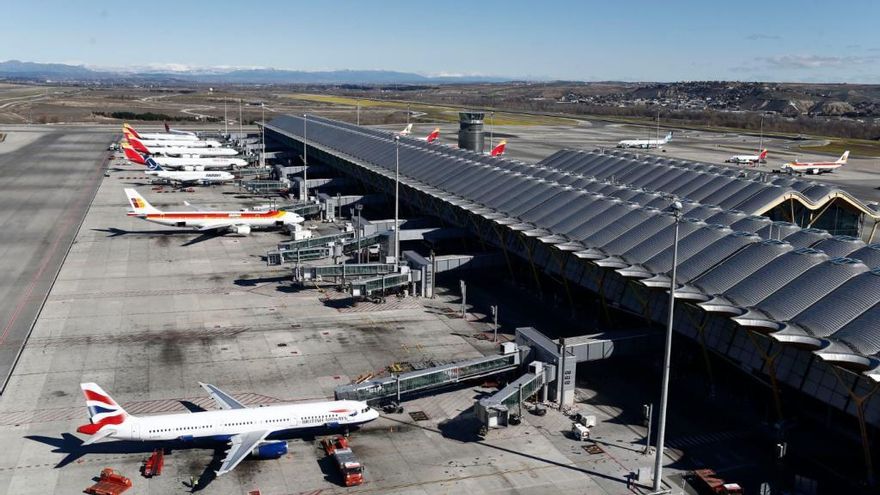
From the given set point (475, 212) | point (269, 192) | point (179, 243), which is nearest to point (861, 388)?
point (475, 212)

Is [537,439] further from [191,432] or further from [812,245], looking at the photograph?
[812,245]

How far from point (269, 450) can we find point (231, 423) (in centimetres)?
282

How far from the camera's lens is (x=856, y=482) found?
128 ft

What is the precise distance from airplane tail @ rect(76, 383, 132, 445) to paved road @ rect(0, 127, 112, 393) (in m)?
14.6

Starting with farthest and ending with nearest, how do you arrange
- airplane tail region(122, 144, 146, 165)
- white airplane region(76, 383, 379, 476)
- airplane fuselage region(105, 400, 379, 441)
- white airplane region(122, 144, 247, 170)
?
1. white airplane region(122, 144, 247, 170)
2. airplane tail region(122, 144, 146, 165)
3. airplane fuselage region(105, 400, 379, 441)
4. white airplane region(76, 383, 379, 476)

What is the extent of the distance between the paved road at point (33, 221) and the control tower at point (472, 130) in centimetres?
6883

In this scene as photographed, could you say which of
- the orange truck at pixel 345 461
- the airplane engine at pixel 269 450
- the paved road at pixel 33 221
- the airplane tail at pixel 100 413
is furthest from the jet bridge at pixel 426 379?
the paved road at pixel 33 221

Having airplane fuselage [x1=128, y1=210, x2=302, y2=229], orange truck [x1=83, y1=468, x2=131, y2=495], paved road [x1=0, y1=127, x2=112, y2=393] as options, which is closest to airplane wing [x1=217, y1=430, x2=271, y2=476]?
orange truck [x1=83, y1=468, x2=131, y2=495]

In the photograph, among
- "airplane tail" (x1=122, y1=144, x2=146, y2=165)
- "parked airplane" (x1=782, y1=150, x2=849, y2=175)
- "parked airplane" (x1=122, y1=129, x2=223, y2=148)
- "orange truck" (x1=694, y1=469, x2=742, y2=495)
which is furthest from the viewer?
"parked airplane" (x1=122, y1=129, x2=223, y2=148)

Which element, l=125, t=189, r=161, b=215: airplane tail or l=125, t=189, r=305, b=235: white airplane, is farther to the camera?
l=125, t=189, r=161, b=215: airplane tail

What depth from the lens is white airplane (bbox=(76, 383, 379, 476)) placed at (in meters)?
40.5

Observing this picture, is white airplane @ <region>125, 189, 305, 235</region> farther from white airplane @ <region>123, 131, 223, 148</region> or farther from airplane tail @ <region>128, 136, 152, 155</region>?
white airplane @ <region>123, 131, 223, 148</region>

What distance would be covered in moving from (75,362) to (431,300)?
32121 millimetres

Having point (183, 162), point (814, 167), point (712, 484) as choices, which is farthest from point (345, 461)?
point (814, 167)
